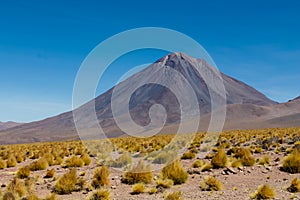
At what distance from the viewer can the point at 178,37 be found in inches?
466

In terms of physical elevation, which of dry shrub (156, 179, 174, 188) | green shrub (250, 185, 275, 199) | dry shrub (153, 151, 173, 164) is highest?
dry shrub (153, 151, 173, 164)

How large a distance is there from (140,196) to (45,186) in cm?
368

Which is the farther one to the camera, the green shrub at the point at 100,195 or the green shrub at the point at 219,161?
the green shrub at the point at 219,161

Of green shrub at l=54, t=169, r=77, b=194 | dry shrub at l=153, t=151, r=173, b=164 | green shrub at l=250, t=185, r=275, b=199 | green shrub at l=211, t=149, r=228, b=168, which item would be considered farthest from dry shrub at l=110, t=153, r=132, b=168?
green shrub at l=250, t=185, r=275, b=199

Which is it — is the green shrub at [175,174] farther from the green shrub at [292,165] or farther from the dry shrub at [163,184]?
the green shrub at [292,165]

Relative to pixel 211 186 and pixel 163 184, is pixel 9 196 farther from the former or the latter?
pixel 211 186

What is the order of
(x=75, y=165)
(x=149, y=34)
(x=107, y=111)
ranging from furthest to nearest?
(x=107, y=111), (x=75, y=165), (x=149, y=34)

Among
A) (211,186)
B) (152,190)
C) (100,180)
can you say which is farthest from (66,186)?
(211,186)

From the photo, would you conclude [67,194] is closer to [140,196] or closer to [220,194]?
[140,196]

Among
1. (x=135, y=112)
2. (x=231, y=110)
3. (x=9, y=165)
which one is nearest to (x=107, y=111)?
(x=135, y=112)

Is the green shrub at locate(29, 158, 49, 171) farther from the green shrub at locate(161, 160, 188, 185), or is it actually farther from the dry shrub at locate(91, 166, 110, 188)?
the green shrub at locate(161, 160, 188, 185)

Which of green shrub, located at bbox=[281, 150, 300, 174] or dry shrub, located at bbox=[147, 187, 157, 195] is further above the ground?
green shrub, located at bbox=[281, 150, 300, 174]

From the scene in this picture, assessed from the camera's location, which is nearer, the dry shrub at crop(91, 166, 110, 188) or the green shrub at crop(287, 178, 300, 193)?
the green shrub at crop(287, 178, 300, 193)

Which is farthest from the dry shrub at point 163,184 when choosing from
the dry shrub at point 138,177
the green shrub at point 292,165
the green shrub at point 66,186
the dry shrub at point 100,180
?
the green shrub at point 292,165
